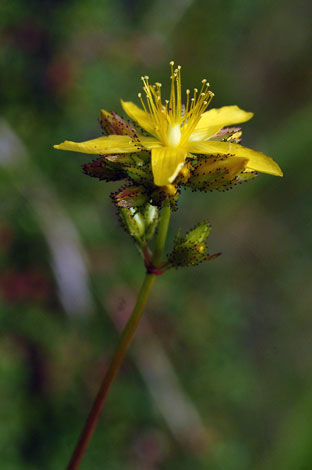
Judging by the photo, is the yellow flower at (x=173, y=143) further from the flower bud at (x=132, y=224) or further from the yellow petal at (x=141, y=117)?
the flower bud at (x=132, y=224)

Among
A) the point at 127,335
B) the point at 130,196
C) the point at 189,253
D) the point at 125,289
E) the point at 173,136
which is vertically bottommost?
the point at 125,289

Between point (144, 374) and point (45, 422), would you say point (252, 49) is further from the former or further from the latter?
point (45, 422)

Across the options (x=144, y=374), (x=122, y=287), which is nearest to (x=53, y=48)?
(x=122, y=287)

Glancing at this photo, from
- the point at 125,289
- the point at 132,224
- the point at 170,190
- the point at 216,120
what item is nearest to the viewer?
the point at 170,190

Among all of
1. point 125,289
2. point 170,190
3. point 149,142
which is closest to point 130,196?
point 170,190

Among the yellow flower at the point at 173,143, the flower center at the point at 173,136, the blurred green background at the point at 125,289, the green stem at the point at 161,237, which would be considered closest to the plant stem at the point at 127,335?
the green stem at the point at 161,237

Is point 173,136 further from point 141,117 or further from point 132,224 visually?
point 132,224

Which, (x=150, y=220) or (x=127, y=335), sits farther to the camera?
(x=150, y=220)
